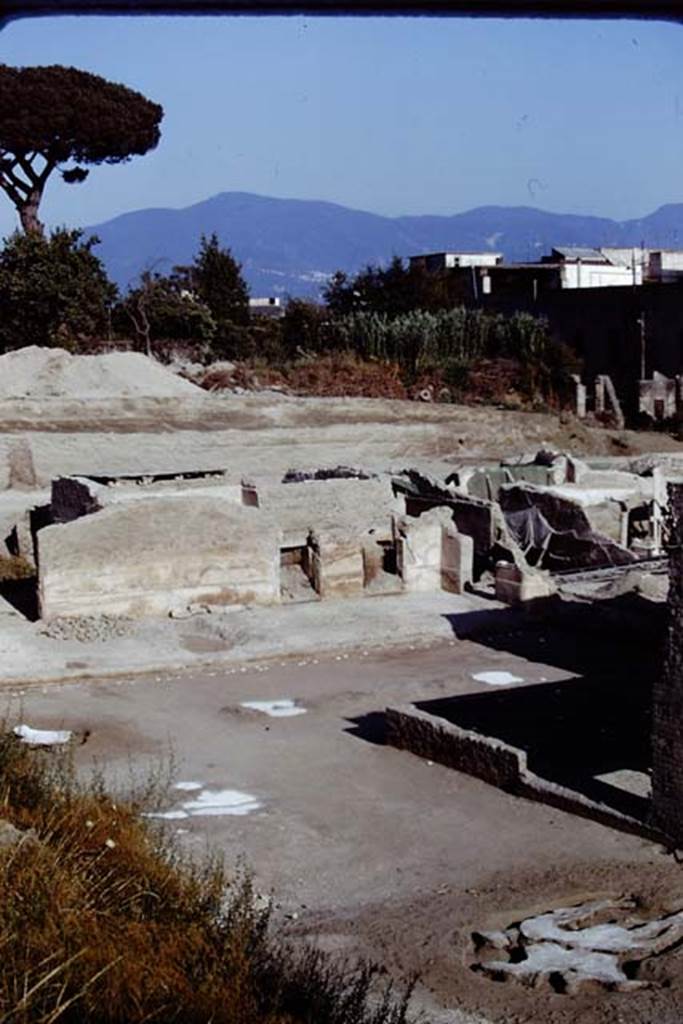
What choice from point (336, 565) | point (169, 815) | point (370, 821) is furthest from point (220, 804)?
point (336, 565)

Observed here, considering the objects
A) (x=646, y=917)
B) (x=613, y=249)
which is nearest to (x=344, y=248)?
(x=613, y=249)

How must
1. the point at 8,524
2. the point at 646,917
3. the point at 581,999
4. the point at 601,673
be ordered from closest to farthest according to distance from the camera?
1. the point at 581,999
2. the point at 646,917
3. the point at 601,673
4. the point at 8,524

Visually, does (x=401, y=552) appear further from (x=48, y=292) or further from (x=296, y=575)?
(x=48, y=292)

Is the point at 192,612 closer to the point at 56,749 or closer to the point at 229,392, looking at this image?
the point at 56,749

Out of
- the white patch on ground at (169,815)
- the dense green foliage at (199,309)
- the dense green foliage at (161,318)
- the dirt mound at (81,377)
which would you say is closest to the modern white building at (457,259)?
the dense green foliage at (199,309)

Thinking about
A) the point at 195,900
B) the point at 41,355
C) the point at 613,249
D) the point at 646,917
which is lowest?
the point at 646,917

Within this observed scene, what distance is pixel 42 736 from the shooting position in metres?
11.8

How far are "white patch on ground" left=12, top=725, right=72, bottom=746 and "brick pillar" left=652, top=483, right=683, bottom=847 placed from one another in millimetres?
5047

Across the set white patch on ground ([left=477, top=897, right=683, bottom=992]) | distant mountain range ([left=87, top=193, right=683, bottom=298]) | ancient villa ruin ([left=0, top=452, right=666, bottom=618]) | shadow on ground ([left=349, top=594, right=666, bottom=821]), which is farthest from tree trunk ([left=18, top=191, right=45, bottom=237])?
distant mountain range ([left=87, top=193, right=683, bottom=298])

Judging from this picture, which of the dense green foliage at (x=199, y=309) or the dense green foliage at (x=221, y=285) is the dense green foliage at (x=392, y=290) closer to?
the dense green foliage at (x=221, y=285)

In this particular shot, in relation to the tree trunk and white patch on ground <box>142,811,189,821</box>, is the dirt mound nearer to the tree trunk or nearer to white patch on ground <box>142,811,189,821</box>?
the tree trunk

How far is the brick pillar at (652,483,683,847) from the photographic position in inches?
361

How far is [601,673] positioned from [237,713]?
3.75m

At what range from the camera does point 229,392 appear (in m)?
32.9
